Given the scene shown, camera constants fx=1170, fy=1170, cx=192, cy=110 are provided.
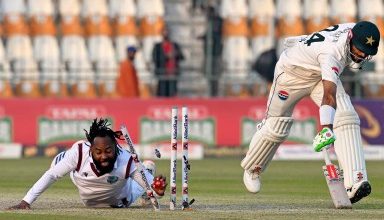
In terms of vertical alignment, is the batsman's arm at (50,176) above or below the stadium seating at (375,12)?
below

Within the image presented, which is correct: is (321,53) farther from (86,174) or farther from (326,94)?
(86,174)

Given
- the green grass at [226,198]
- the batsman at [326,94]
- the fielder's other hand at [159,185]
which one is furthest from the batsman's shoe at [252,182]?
the fielder's other hand at [159,185]

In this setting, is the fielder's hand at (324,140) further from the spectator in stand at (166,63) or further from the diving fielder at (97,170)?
the spectator in stand at (166,63)

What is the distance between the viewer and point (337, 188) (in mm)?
10008

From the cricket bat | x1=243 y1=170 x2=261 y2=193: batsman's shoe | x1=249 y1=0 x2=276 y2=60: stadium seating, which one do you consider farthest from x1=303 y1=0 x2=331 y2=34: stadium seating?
the cricket bat

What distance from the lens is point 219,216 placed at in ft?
29.8

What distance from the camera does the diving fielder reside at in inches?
367

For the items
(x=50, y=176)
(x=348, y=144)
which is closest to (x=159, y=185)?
(x=50, y=176)

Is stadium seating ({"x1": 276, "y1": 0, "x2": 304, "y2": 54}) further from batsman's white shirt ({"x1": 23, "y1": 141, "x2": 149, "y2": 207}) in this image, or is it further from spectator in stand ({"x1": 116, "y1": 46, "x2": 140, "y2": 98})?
batsman's white shirt ({"x1": 23, "y1": 141, "x2": 149, "y2": 207})

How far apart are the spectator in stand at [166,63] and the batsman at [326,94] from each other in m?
10.0

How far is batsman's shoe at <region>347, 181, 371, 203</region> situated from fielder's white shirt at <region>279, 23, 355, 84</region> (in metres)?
0.90

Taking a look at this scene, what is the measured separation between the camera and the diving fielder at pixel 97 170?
9.33 m

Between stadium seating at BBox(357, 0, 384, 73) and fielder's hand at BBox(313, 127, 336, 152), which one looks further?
stadium seating at BBox(357, 0, 384, 73)

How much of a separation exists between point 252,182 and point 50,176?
2.62 metres
